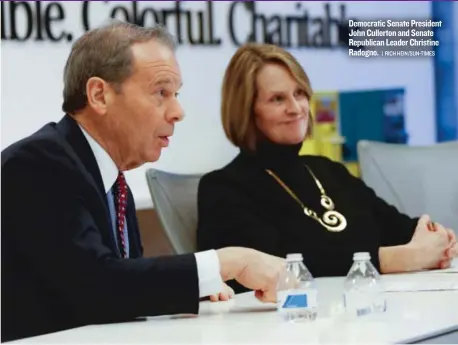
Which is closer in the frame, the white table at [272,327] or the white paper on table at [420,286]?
the white table at [272,327]

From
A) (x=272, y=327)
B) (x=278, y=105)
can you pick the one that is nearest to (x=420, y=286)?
(x=272, y=327)

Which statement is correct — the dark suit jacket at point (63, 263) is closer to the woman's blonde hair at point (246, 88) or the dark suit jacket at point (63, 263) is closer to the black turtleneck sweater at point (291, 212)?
the black turtleneck sweater at point (291, 212)

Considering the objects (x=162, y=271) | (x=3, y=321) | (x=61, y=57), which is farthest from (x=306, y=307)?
(x=61, y=57)

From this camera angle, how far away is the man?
215cm

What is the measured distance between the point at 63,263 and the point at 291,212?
1.37 metres

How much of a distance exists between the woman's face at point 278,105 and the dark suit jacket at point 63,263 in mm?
1385

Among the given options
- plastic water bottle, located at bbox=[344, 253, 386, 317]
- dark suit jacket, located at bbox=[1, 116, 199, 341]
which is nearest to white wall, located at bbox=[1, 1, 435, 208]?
dark suit jacket, located at bbox=[1, 116, 199, 341]

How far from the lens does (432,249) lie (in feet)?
10.3

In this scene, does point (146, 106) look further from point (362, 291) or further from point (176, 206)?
point (176, 206)

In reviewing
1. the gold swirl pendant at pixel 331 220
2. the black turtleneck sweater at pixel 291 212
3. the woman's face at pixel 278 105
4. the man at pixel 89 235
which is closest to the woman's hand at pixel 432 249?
the black turtleneck sweater at pixel 291 212

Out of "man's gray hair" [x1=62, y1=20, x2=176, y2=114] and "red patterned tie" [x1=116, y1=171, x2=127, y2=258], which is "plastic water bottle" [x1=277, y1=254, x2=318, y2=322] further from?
"man's gray hair" [x1=62, y1=20, x2=176, y2=114]

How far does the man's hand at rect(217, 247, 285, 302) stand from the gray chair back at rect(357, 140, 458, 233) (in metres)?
2.13

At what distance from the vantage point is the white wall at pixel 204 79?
385 cm

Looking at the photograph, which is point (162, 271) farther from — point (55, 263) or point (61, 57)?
point (61, 57)
